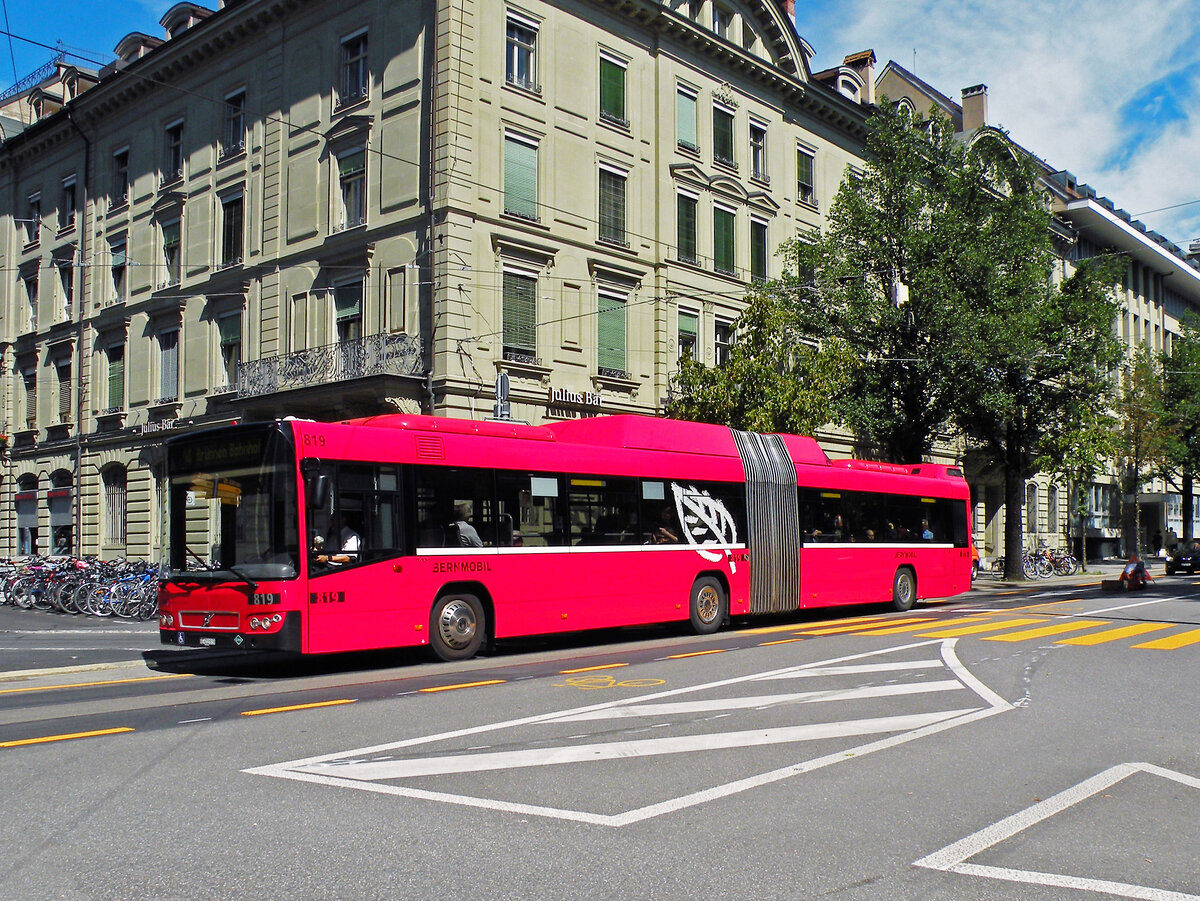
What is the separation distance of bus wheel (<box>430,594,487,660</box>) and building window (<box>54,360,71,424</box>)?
27808 mm

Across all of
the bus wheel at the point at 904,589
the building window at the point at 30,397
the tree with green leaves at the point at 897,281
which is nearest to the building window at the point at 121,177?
the building window at the point at 30,397

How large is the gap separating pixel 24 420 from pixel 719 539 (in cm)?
3091

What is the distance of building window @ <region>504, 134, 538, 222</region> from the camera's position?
26.4 m

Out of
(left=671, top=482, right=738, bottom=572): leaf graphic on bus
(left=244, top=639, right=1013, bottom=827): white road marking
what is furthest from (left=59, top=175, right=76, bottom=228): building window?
(left=244, top=639, right=1013, bottom=827): white road marking

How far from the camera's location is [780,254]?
113 ft

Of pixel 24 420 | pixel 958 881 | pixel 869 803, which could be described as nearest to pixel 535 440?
pixel 869 803

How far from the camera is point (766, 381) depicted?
86.5 ft

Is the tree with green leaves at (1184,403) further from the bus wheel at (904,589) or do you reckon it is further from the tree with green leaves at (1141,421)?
the bus wheel at (904,589)

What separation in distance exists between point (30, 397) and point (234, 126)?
14590 mm

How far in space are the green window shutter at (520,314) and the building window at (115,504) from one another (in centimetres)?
1504

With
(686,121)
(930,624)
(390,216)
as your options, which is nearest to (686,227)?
(686,121)

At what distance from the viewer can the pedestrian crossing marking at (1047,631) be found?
50.5 feet

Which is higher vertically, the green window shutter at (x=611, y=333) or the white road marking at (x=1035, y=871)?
the green window shutter at (x=611, y=333)

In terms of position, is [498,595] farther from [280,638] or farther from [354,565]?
[280,638]
